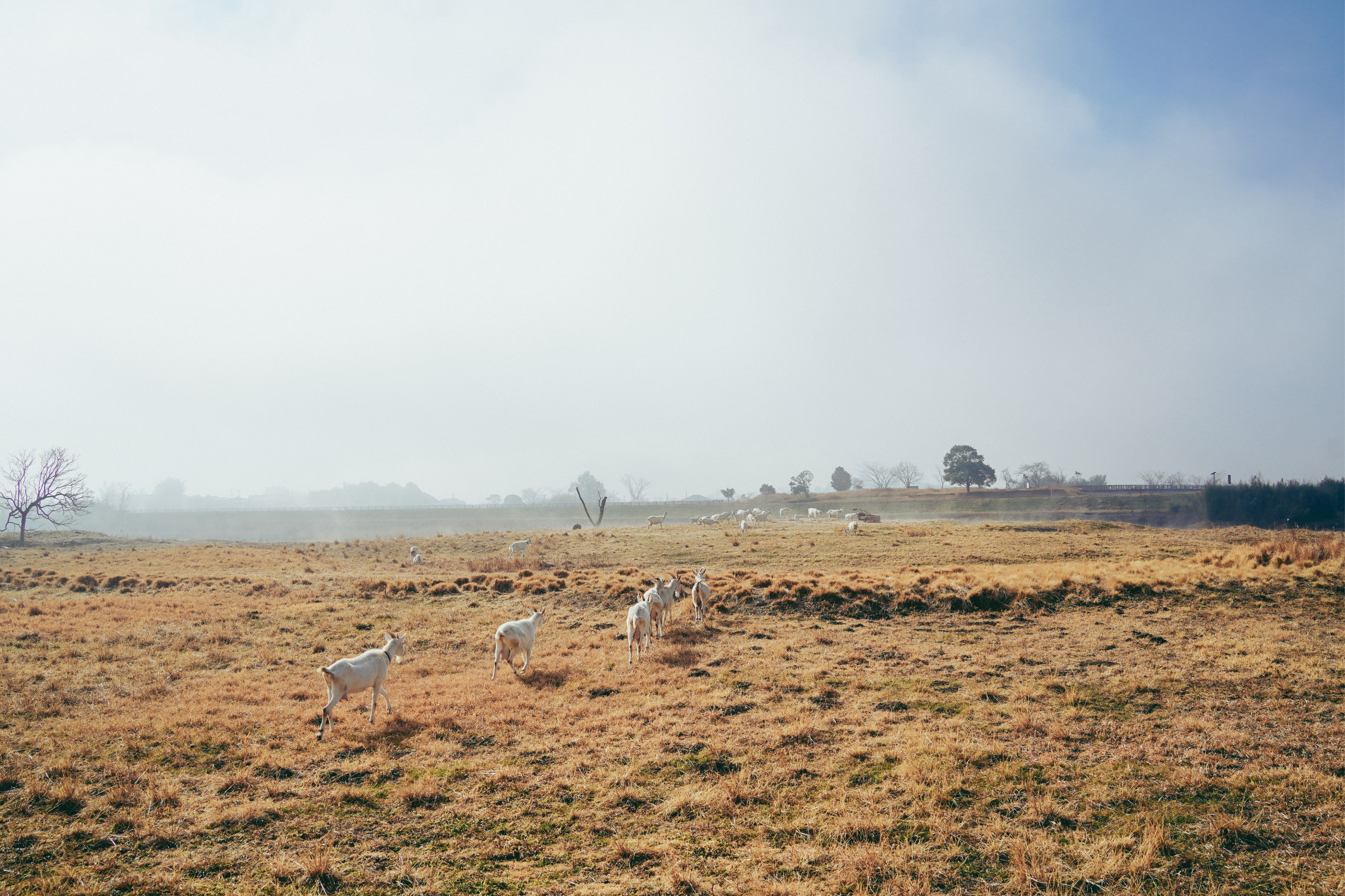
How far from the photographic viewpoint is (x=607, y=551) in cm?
3706

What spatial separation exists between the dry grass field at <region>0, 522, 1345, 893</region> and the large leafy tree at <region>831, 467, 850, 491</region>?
397 ft

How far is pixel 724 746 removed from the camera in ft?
28.0

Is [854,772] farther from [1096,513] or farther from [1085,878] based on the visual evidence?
[1096,513]

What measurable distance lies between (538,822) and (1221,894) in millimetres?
6711

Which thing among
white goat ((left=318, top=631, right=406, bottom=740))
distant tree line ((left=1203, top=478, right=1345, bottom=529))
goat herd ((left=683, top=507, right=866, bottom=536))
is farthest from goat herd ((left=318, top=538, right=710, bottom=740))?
distant tree line ((left=1203, top=478, right=1345, bottom=529))

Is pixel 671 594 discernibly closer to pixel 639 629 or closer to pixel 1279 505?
pixel 639 629

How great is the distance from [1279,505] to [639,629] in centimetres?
7358

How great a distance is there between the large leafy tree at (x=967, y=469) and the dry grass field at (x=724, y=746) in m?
90.0

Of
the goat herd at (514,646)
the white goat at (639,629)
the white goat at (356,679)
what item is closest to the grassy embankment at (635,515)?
the goat herd at (514,646)

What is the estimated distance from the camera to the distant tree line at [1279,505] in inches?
2092

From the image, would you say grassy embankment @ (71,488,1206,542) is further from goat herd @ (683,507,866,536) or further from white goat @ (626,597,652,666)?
white goat @ (626,597,652,666)

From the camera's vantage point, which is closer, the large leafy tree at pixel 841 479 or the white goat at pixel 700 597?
the white goat at pixel 700 597

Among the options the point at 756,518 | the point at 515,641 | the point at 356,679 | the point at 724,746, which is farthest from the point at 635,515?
the point at 724,746

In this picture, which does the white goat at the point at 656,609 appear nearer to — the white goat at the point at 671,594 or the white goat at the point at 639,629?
the white goat at the point at 671,594
